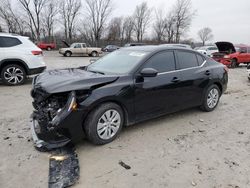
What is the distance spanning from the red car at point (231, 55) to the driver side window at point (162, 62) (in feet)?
39.4

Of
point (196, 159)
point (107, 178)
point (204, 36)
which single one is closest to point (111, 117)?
point (107, 178)

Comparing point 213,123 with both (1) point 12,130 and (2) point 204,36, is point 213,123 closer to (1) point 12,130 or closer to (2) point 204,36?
(1) point 12,130

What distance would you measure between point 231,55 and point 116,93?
13825mm

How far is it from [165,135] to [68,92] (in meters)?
1.87

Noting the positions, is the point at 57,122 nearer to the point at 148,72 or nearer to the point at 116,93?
the point at 116,93

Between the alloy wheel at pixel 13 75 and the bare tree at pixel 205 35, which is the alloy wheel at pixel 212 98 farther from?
the bare tree at pixel 205 35

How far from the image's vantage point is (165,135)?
3844mm

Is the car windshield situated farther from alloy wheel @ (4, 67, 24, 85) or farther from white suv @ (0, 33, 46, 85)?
alloy wheel @ (4, 67, 24, 85)

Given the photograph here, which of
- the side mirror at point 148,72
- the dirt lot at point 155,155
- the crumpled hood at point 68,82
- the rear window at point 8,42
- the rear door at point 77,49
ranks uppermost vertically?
the rear door at point 77,49

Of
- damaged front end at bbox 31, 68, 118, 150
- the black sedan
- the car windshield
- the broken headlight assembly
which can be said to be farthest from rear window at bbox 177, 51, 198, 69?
the broken headlight assembly

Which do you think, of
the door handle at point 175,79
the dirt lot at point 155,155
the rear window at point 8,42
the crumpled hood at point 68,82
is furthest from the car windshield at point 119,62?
the rear window at point 8,42

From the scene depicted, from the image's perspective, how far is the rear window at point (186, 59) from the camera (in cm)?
445

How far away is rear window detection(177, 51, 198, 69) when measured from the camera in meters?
4.45

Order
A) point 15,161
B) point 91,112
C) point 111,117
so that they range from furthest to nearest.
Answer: point 111,117, point 91,112, point 15,161
